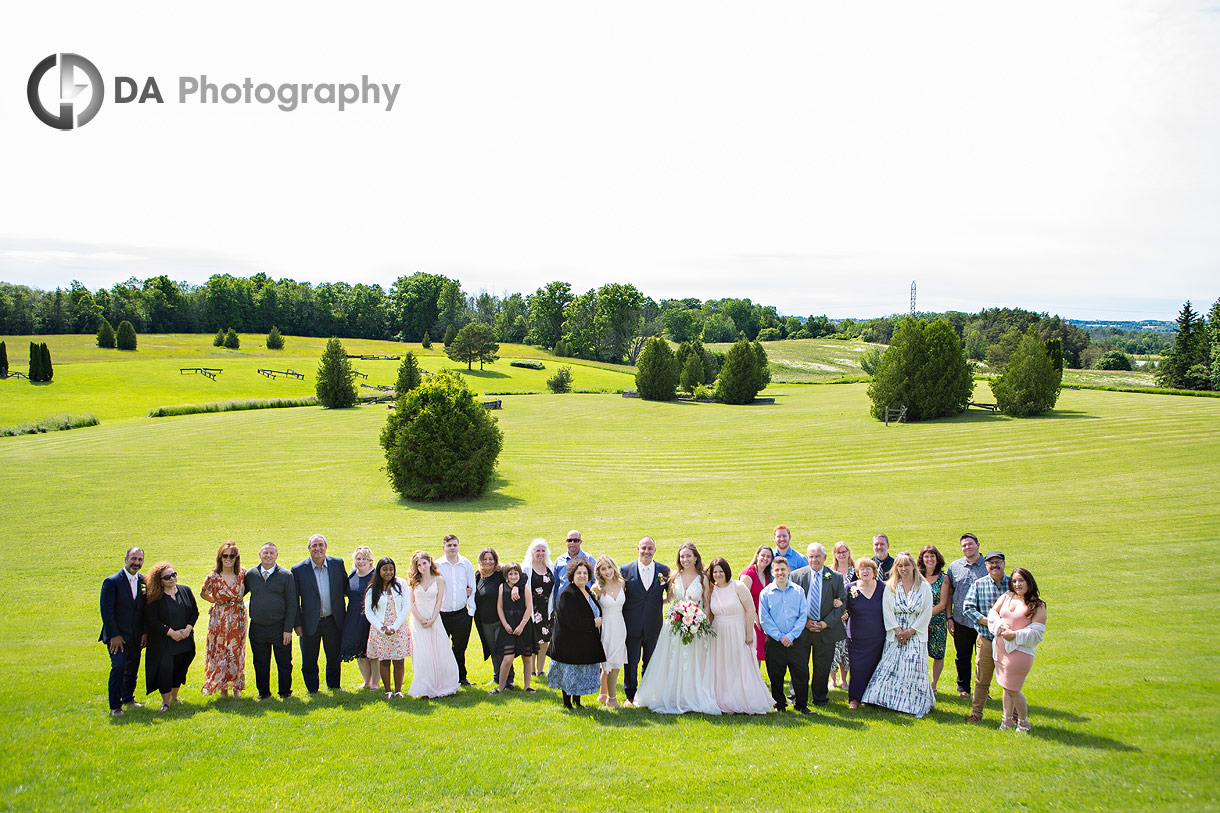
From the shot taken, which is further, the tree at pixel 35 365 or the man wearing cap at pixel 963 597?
the tree at pixel 35 365

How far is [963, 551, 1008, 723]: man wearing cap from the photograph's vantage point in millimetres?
7121

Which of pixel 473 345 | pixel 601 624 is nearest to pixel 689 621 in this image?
pixel 601 624

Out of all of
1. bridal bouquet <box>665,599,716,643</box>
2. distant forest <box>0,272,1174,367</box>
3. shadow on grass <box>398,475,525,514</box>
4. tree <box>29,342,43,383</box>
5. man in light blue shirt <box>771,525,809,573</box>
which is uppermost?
distant forest <box>0,272,1174,367</box>

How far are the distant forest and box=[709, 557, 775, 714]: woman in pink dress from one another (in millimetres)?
83733

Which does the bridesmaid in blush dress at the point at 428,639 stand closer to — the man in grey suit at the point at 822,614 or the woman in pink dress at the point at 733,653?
the woman in pink dress at the point at 733,653

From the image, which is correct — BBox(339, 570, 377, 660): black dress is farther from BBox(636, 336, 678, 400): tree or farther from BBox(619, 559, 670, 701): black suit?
BBox(636, 336, 678, 400): tree

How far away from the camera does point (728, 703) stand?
7.59 m

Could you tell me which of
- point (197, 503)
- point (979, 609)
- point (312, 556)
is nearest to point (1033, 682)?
point (979, 609)

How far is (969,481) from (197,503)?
1001 inches

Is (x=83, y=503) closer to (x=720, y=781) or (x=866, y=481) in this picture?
(x=720, y=781)

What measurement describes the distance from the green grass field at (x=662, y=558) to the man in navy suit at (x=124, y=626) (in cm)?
31

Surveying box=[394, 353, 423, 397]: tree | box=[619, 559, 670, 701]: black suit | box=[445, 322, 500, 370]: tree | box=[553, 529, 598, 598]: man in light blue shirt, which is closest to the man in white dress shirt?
box=[553, 529, 598, 598]: man in light blue shirt

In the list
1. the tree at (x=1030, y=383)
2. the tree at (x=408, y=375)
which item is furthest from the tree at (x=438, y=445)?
the tree at (x=1030, y=383)

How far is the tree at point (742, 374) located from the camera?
4719 cm
